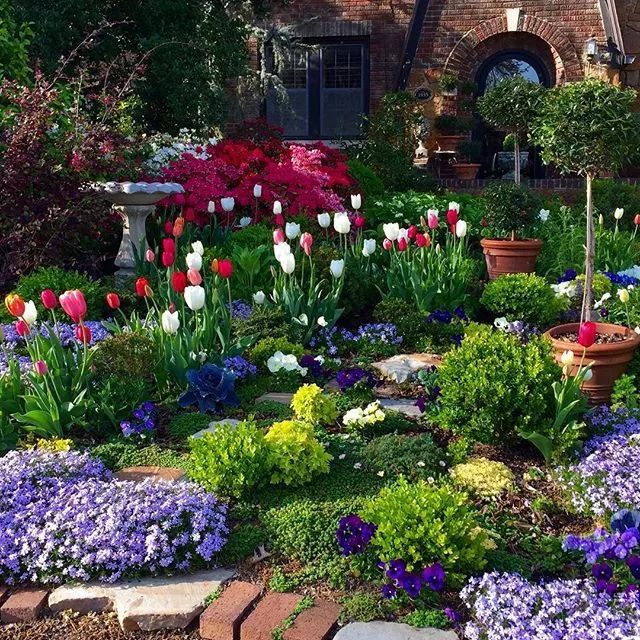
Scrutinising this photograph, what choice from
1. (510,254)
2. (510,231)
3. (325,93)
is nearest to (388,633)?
(510,254)

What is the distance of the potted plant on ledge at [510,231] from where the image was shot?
25.0 ft

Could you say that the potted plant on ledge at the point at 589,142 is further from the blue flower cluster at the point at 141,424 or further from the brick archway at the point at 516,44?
the brick archway at the point at 516,44

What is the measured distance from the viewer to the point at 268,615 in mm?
2697

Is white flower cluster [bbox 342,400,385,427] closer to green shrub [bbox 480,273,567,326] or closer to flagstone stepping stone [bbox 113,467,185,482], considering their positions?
flagstone stepping stone [bbox 113,467,185,482]

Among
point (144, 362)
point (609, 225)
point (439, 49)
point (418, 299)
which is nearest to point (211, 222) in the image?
point (418, 299)

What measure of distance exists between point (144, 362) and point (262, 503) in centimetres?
138

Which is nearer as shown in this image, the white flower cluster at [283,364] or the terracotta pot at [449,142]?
the white flower cluster at [283,364]

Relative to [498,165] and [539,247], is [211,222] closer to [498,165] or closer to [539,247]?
[539,247]

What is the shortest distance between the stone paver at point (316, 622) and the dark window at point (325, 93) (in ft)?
45.2

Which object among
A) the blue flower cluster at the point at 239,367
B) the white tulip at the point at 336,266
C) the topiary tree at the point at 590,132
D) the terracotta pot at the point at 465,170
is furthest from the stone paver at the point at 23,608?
the terracotta pot at the point at 465,170

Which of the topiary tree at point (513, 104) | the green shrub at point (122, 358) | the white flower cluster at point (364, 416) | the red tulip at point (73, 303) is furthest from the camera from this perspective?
the topiary tree at point (513, 104)

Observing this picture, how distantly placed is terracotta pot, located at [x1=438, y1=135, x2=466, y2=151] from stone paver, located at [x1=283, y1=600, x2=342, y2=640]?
41.0 feet

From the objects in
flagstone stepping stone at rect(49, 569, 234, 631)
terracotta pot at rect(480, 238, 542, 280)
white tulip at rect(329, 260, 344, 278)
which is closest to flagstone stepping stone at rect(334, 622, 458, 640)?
flagstone stepping stone at rect(49, 569, 234, 631)

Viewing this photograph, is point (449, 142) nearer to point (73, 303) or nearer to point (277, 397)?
point (277, 397)
